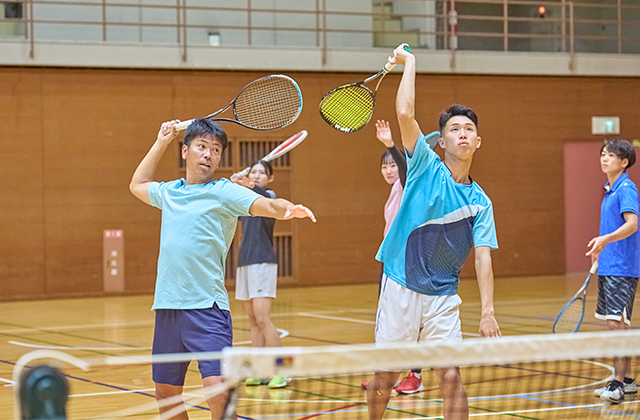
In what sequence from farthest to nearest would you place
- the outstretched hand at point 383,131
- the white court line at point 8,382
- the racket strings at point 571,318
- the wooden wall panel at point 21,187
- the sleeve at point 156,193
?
the wooden wall panel at point 21,187 → the white court line at point 8,382 → the racket strings at point 571,318 → the outstretched hand at point 383,131 → the sleeve at point 156,193

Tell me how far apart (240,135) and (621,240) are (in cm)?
851

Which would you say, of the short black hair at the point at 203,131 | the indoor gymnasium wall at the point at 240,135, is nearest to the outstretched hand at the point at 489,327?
the short black hair at the point at 203,131

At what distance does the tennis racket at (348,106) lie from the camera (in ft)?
15.5

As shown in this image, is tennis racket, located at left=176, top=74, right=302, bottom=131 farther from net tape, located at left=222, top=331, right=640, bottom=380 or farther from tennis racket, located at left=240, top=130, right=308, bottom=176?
net tape, located at left=222, top=331, right=640, bottom=380

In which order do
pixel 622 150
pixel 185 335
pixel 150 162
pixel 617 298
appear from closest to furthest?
pixel 185 335
pixel 150 162
pixel 617 298
pixel 622 150

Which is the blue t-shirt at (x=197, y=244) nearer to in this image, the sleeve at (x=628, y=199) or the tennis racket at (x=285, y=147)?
the tennis racket at (x=285, y=147)

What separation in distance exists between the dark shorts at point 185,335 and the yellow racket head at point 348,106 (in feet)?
5.29

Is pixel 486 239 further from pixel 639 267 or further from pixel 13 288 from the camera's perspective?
pixel 13 288

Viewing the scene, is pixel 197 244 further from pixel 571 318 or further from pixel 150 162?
pixel 571 318

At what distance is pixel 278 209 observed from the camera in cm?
329

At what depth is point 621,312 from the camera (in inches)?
218

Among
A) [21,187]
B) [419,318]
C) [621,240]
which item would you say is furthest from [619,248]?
[21,187]

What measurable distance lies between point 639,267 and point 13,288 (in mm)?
9841

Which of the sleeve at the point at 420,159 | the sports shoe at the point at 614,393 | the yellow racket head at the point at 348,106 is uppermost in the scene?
the yellow racket head at the point at 348,106
